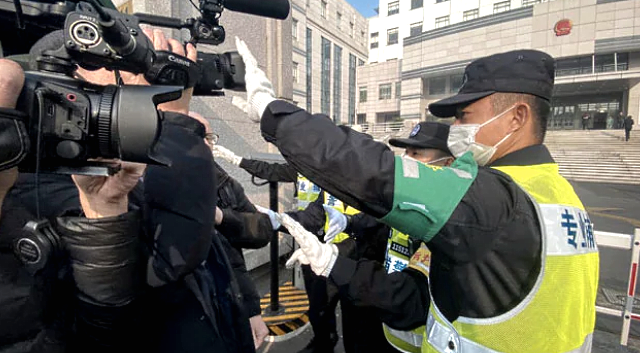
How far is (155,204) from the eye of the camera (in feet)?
3.48

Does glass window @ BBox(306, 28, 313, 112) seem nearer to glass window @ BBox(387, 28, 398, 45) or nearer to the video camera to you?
glass window @ BBox(387, 28, 398, 45)

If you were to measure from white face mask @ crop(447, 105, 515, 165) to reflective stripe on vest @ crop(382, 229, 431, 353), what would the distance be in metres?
0.49

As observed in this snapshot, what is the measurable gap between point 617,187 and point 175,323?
1681 cm

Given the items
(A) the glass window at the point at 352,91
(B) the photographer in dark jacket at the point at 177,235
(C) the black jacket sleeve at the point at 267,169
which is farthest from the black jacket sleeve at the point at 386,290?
(A) the glass window at the point at 352,91

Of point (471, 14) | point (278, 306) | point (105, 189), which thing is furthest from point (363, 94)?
point (105, 189)

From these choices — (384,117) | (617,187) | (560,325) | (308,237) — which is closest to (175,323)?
(308,237)

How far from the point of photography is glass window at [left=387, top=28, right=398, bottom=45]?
3953 cm

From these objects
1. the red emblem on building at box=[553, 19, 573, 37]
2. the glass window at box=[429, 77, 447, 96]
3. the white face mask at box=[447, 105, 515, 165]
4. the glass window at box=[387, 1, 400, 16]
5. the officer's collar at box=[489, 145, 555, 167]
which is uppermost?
the glass window at box=[387, 1, 400, 16]

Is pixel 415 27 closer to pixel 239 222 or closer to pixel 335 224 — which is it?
pixel 335 224

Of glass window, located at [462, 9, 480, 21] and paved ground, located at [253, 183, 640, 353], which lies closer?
paved ground, located at [253, 183, 640, 353]

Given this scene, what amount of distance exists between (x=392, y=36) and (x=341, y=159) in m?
43.1

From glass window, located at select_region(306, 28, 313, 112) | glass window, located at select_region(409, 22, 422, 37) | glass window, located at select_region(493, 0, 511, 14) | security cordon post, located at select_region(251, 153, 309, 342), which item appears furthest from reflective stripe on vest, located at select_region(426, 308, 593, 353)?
glass window, located at select_region(409, 22, 422, 37)

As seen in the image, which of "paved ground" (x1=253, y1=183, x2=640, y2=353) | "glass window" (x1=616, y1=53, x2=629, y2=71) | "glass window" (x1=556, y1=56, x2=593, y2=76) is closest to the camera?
"paved ground" (x1=253, y1=183, x2=640, y2=353)

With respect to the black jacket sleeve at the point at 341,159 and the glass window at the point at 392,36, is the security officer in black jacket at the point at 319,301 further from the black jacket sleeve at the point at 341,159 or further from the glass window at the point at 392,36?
the glass window at the point at 392,36
